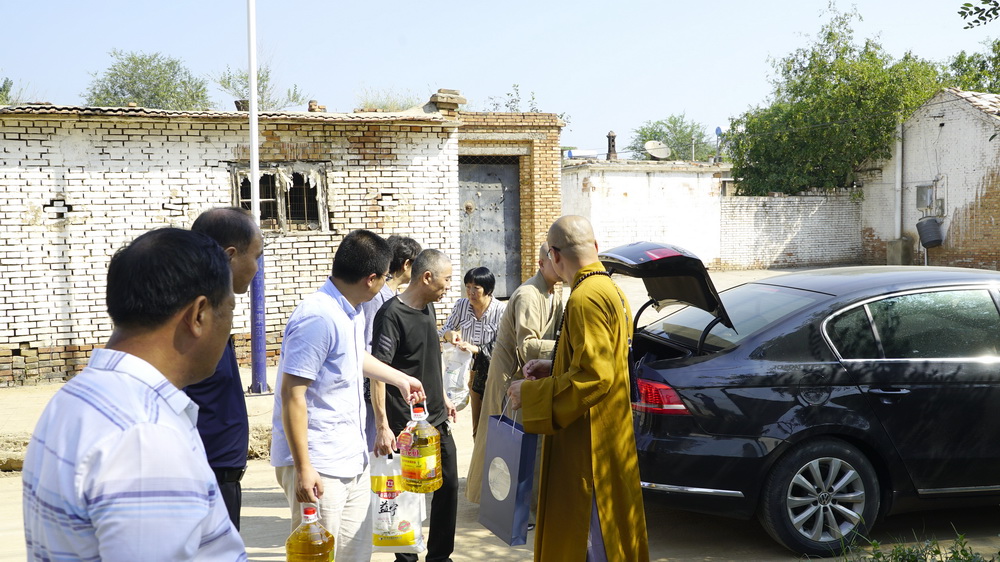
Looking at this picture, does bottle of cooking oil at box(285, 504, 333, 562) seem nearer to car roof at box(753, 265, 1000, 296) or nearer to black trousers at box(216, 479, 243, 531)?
black trousers at box(216, 479, 243, 531)

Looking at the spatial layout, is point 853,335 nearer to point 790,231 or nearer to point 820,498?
point 820,498

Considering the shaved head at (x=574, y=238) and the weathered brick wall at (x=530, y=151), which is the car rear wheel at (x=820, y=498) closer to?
the shaved head at (x=574, y=238)

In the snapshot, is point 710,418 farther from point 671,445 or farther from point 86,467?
point 86,467

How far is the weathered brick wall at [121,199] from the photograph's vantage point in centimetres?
1007

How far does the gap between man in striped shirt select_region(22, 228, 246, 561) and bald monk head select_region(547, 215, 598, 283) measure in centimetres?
220

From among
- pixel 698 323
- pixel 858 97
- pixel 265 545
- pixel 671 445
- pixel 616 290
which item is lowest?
pixel 265 545

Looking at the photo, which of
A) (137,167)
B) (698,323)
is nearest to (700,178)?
(137,167)

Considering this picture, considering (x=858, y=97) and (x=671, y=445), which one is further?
(x=858, y=97)

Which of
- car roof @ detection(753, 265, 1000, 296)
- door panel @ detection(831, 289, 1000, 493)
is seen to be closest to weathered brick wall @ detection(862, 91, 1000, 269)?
car roof @ detection(753, 265, 1000, 296)

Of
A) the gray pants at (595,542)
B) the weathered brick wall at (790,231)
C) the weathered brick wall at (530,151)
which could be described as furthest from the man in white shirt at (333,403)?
the weathered brick wall at (790,231)

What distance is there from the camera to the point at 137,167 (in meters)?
10.5

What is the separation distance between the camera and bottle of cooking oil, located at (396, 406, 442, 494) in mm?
4137

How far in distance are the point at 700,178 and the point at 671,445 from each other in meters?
21.4

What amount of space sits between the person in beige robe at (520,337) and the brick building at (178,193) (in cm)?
643
